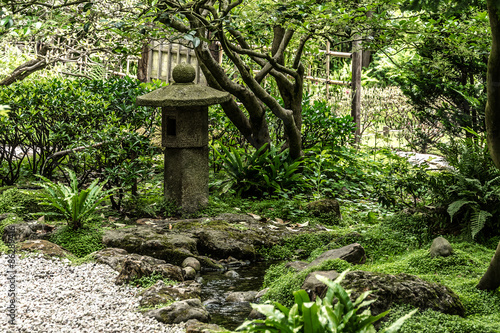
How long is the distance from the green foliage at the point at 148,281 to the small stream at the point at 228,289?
1.23ft

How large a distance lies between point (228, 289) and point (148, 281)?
82 centimetres

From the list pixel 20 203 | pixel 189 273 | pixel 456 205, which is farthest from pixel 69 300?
pixel 456 205

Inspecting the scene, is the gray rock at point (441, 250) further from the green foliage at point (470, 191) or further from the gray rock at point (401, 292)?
the gray rock at point (401, 292)

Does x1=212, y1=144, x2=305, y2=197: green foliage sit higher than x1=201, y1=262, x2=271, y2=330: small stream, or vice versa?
x1=212, y1=144, x2=305, y2=197: green foliage

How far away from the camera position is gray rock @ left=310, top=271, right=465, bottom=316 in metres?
3.76

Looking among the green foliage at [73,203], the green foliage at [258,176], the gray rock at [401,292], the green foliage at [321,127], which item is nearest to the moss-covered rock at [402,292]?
the gray rock at [401,292]

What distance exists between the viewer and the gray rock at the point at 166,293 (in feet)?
14.7

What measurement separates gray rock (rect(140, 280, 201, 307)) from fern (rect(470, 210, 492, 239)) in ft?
9.21

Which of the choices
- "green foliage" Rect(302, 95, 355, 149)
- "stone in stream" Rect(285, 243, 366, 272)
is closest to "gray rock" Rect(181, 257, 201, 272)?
"stone in stream" Rect(285, 243, 366, 272)

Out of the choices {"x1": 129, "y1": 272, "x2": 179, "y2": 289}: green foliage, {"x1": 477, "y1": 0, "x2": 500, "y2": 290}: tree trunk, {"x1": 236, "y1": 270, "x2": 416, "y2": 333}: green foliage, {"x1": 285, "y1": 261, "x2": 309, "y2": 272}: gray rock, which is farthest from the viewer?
{"x1": 285, "y1": 261, "x2": 309, "y2": 272}: gray rock

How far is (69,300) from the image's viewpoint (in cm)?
443

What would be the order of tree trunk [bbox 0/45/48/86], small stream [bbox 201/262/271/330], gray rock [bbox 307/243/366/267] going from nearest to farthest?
1. small stream [bbox 201/262/271/330]
2. gray rock [bbox 307/243/366/267]
3. tree trunk [bbox 0/45/48/86]

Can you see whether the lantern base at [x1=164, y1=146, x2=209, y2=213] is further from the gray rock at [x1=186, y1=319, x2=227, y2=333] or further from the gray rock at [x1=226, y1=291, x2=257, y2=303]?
the gray rock at [x1=186, y1=319, x2=227, y2=333]

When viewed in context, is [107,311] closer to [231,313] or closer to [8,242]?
[231,313]
